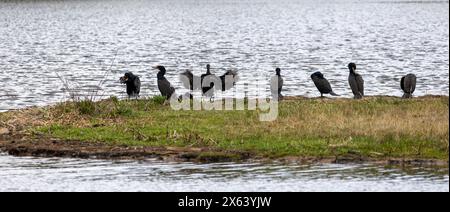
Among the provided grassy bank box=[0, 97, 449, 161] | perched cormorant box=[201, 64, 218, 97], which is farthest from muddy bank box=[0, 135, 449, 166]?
perched cormorant box=[201, 64, 218, 97]

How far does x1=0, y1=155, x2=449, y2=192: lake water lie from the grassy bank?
0.80 m

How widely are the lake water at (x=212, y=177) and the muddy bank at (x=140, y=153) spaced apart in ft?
1.15

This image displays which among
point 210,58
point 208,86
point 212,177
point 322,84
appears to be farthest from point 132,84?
point 210,58

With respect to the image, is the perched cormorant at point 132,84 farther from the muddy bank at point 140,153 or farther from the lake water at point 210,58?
the muddy bank at point 140,153

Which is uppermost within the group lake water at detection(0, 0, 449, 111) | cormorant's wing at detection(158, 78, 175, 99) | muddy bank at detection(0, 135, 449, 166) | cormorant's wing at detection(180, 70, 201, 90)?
muddy bank at detection(0, 135, 449, 166)

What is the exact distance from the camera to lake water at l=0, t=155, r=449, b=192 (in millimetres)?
17031

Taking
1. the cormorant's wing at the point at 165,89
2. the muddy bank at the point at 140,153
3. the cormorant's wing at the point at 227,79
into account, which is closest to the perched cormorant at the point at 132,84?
the cormorant's wing at the point at 165,89

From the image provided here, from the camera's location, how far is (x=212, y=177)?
58.8 feet

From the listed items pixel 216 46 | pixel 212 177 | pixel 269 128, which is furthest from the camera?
pixel 216 46

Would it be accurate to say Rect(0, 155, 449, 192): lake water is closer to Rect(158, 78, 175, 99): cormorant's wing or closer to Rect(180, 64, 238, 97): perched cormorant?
Rect(158, 78, 175, 99): cormorant's wing

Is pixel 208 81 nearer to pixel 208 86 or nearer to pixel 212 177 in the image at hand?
pixel 208 86

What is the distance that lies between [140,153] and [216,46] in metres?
44.4

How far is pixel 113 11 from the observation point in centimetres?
12912

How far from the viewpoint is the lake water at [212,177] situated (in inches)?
671
